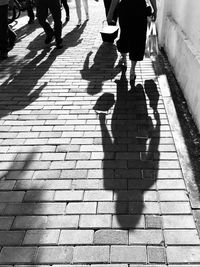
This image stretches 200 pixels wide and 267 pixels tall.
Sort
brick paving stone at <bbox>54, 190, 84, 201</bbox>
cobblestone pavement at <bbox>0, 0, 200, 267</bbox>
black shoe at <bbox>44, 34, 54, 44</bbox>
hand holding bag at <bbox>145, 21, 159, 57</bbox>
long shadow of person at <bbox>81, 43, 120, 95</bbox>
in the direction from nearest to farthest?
cobblestone pavement at <bbox>0, 0, 200, 267</bbox> < brick paving stone at <bbox>54, 190, 84, 201</bbox> < long shadow of person at <bbox>81, 43, 120, 95</bbox> < hand holding bag at <bbox>145, 21, 159, 57</bbox> < black shoe at <bbox>44, 34, 54, 44</bbox>

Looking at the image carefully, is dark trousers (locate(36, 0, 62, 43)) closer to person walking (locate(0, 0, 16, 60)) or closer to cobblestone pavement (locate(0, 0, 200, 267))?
person walking (locate(0, 0, 16, 60))

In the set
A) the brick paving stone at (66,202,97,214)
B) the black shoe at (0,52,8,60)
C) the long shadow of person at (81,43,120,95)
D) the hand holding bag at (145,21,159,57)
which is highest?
the hand holding bag at (145,21,159,57)

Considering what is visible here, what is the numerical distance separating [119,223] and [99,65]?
4.27 meters

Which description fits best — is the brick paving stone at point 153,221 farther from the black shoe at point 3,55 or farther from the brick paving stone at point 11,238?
the black shoe at point 3,55

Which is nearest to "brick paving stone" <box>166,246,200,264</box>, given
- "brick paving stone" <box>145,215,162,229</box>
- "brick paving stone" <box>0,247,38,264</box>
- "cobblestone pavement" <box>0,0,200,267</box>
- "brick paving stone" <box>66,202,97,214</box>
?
"cobblestone pavement" <box>0,0,200,267</box>

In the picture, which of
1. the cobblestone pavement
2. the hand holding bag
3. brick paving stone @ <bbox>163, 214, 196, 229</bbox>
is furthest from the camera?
the hand holding bag

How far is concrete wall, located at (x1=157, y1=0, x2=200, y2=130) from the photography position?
165 inches

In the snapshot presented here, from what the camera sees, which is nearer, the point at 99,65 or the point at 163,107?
the point at 163,107

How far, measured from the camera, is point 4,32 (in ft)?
22.1

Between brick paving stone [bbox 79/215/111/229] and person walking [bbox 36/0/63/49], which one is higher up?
person walking [bbox 36/0/63/49]

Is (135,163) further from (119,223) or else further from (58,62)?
(58,62)

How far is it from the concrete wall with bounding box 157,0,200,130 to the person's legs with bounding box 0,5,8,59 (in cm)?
344

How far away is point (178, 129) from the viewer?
3986 mm

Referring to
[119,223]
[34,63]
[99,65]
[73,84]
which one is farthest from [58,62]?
[119,223]
